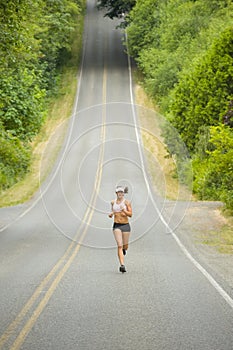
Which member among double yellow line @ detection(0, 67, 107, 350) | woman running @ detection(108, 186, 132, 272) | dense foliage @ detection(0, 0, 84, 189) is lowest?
double yellow line @ detection(0, 67, 107, 350)

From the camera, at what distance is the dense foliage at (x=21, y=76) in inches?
791

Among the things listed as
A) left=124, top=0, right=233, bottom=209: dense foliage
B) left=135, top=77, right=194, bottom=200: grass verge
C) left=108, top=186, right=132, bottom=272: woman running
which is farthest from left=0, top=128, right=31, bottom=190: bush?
left=108, top=186, right=132, bottom=272: woman running

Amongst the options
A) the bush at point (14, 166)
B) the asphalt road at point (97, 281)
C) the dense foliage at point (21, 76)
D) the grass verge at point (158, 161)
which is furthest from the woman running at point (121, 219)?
the grass verge at point (158, 161)

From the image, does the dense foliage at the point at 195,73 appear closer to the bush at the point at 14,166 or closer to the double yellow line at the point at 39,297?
the double yellow line at the point at 39,297

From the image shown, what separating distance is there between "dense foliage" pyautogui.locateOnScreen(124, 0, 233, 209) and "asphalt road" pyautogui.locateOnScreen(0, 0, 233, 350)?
3.53 meters

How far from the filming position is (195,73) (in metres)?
40.5

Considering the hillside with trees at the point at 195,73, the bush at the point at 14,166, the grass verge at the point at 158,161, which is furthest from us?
the grass verge at the point at 158,161

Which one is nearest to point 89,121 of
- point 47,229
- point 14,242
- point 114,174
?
point 114,174

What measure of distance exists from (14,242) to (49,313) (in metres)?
10.7

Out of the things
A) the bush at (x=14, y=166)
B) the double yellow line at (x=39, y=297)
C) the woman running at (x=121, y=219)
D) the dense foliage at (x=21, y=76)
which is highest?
the dense foliage at (x=21, y=76)

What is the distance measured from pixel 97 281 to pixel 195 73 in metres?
29.2

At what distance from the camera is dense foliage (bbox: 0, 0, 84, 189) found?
2009 cm

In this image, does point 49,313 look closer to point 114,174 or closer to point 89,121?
point 114,174

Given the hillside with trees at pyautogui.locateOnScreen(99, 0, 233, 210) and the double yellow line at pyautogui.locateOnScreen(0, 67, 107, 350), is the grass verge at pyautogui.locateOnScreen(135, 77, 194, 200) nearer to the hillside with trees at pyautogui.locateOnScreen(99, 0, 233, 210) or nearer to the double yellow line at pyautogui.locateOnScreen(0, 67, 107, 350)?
the hillside with trees at pyautogui.locateOnScreen(99, 0, 233, 210)
